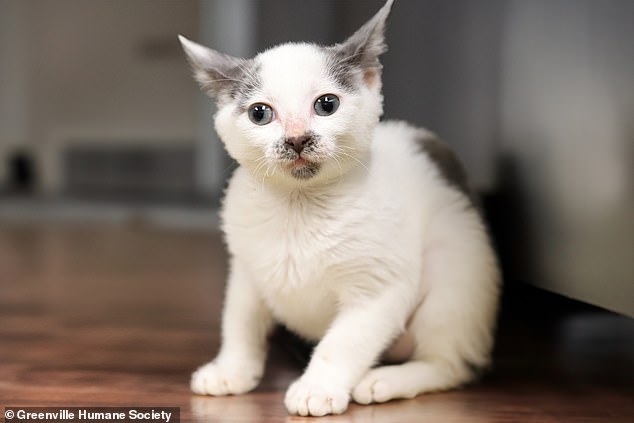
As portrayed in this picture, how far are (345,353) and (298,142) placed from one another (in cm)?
30

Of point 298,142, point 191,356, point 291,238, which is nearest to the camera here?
point 298,142

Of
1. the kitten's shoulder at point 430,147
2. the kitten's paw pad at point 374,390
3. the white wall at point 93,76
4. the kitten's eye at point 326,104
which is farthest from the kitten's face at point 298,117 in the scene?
the white wall at point 93,76

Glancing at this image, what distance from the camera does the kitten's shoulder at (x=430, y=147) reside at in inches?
48.6

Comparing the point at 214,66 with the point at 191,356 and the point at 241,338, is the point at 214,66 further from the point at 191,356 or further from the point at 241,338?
the point at 191,356

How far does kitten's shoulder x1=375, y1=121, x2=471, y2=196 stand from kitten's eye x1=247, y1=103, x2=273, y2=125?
259 mm

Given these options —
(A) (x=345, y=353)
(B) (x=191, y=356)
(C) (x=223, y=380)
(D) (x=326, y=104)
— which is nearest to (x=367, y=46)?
(D) (x=326, y=104)

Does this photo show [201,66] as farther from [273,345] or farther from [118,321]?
[118,321]

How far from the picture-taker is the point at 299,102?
975 mm

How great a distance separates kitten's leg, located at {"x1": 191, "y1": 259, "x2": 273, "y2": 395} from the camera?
1131 mm

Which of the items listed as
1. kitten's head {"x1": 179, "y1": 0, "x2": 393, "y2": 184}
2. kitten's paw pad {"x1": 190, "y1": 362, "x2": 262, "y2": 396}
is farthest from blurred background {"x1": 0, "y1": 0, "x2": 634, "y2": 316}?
kitten's paw pad {"x1": 190, "y1": 362, "x2": 262, "y2": 396}

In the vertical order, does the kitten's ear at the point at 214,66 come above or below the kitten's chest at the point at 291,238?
above

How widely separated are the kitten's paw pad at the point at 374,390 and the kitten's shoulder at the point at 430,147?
0.35 metres

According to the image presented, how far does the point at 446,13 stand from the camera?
139 cm

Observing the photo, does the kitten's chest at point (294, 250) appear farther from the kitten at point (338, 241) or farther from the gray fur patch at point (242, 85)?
the gray fur patch at point (242, 85)
